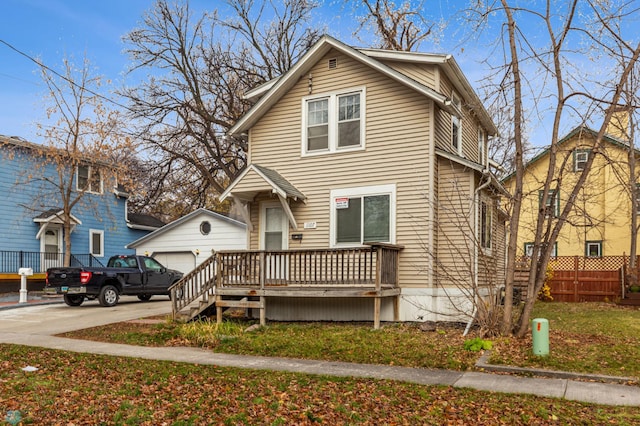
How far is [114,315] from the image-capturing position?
15414 mm

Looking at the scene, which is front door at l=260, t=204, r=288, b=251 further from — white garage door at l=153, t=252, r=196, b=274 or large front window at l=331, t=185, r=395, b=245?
white garage door at l=153, t=252, r=196, b=274

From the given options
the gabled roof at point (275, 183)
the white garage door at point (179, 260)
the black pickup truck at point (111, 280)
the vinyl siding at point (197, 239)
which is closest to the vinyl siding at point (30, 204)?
the vinyl siding at point (197, 239)

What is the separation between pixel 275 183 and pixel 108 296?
27.3 ft

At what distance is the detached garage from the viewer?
21.9 meters

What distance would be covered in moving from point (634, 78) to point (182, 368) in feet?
39.1

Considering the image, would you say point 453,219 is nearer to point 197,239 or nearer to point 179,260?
point 197,239

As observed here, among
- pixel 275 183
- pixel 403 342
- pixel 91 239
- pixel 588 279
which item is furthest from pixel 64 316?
pixel 588 279

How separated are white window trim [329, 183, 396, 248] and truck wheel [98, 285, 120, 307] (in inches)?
341

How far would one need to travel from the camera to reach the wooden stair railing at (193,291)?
516 inches

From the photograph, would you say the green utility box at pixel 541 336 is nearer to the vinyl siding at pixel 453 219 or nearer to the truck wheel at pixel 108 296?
the vinyl siding at pixel 453 219

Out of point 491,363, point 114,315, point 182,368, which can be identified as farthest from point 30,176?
point 491,363

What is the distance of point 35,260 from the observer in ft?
76.3

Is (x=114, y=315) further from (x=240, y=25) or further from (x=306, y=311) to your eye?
(x=240, y=25)

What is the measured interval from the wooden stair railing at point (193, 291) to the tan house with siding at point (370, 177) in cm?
166
